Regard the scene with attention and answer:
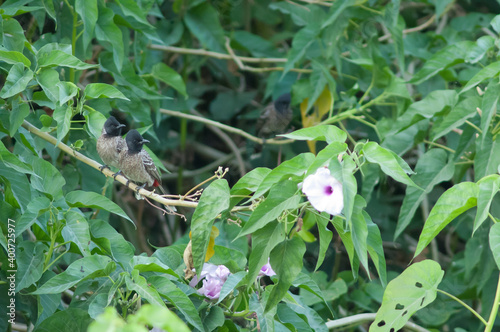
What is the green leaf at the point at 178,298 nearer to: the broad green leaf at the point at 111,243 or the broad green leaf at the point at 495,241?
the broad green leaf at the point at 111,243

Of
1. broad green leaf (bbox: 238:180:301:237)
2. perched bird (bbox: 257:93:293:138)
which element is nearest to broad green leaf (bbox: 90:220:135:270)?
broad green leaf (bbox: 238:180:301:237)

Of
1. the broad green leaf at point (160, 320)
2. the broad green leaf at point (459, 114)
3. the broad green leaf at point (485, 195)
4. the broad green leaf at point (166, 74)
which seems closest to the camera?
the broad green leaf at point (160, 320)

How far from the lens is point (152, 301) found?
66.1 inches

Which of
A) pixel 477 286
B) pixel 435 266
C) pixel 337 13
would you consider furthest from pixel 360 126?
pixel 435 266

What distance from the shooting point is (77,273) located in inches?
73.6

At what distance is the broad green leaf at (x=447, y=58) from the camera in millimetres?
2891

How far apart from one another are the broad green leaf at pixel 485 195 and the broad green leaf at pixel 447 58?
132cm

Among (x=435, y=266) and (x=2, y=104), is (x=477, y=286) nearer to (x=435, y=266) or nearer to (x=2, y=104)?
(x=435, y=266)

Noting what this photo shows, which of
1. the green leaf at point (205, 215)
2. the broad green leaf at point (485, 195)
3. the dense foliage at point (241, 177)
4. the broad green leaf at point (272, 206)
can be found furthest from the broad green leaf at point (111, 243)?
the broad green leaf at point (485, 195)

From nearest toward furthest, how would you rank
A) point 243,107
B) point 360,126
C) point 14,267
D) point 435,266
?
point 435,266 → point 14,267 → point 360,126 → point 243,107

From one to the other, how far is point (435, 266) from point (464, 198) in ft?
0.74

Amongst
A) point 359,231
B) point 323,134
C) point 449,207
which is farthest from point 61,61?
point 449,207

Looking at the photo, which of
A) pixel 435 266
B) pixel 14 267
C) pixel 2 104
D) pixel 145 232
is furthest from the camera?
pixel 145 232

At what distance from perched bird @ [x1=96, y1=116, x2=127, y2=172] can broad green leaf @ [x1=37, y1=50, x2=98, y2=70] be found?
71cm
